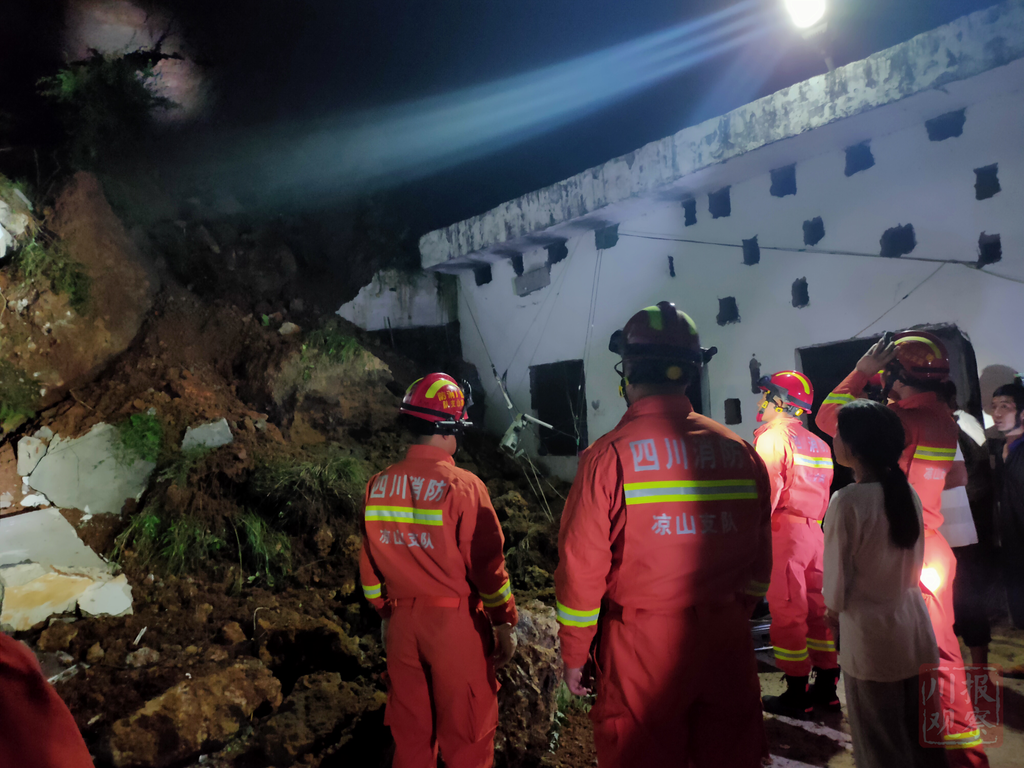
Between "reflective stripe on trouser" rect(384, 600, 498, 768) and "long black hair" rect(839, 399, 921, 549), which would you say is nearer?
"long black hair" rect(839, 399, 921, 549)

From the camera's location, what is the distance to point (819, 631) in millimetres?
3605

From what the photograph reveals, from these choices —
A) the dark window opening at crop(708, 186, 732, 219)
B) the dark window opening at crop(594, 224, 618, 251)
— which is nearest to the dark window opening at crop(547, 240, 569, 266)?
the dark window opening at crop(594, 224, 618, 251)

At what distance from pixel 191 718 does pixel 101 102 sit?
703cm

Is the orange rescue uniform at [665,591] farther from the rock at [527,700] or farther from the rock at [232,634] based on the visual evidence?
the rock at [232,634]

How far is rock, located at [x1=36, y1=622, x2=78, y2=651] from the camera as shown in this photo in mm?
3658

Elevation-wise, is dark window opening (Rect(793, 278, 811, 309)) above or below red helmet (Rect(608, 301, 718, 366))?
above

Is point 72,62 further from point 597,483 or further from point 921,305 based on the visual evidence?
point 921,305

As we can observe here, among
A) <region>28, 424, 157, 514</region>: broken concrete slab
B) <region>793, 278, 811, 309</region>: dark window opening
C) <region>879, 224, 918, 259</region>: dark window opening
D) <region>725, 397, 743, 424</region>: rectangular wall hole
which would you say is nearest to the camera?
<region>879, 224, 918, 259</region>: dark window opening

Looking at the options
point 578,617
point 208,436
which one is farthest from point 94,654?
point 578,617

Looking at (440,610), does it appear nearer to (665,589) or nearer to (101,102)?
(665,589)

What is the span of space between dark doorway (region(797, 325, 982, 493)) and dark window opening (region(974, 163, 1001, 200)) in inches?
40.9

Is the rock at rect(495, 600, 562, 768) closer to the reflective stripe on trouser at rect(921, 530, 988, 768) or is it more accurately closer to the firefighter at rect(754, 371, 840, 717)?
the firefighter at rect(754, 371, 840, 717)

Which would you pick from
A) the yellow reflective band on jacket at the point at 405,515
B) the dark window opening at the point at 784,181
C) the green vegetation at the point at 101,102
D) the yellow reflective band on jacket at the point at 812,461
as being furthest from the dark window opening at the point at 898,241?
the green vegetation at the point at 101,102

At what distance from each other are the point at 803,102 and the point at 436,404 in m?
4.27
